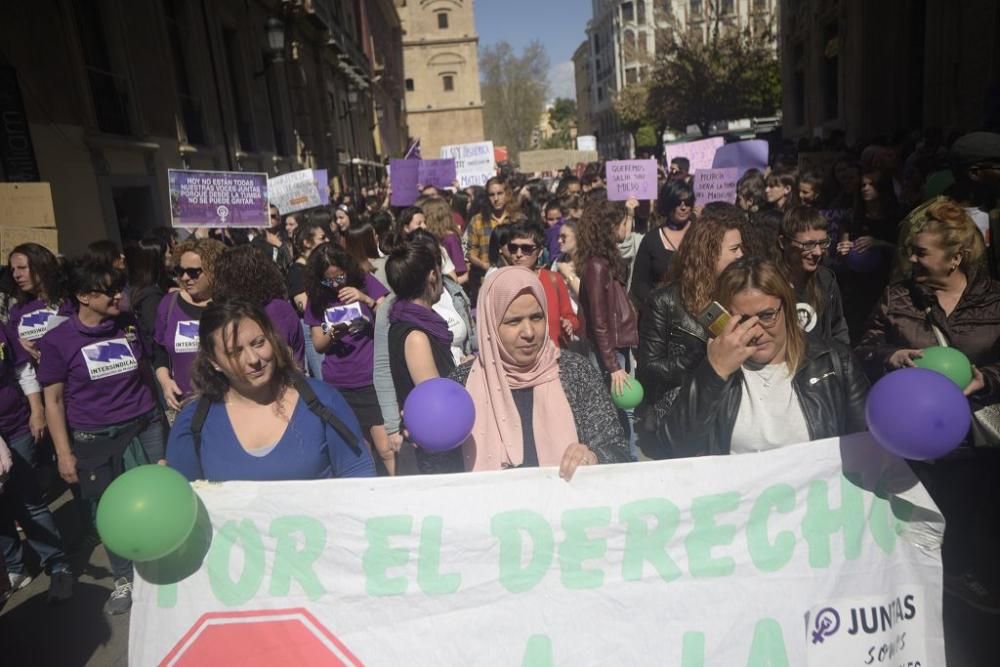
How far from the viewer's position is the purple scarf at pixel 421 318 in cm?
329

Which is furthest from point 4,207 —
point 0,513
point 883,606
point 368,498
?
point 883,606

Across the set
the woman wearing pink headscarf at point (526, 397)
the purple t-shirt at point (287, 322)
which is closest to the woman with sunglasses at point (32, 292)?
the purple t-shirt at point (287, 322)

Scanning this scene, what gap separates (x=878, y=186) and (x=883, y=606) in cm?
382

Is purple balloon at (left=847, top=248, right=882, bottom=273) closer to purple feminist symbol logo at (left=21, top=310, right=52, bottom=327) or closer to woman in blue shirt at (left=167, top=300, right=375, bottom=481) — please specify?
woman in blue shirt at (left=167, top=300, right=375, bottom=481)

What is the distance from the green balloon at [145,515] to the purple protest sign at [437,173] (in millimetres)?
9270

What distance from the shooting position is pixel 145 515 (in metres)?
1.87

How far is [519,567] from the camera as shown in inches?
85.0

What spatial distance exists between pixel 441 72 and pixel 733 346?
5895cm

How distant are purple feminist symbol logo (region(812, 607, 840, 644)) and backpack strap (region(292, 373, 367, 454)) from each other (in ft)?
5.35

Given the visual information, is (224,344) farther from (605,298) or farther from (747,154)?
(747,154)

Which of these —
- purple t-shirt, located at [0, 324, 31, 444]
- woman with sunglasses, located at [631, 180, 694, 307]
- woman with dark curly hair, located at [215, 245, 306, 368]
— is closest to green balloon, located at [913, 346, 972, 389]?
woman with sunglasses, located at [631, 180, 694, 307]

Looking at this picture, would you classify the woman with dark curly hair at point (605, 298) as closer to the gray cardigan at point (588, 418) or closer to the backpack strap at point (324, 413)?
the gray cardigan at point (588, 418)

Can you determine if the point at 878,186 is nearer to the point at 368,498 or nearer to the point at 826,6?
the point at 368,498

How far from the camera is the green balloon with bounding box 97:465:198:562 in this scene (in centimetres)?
186
